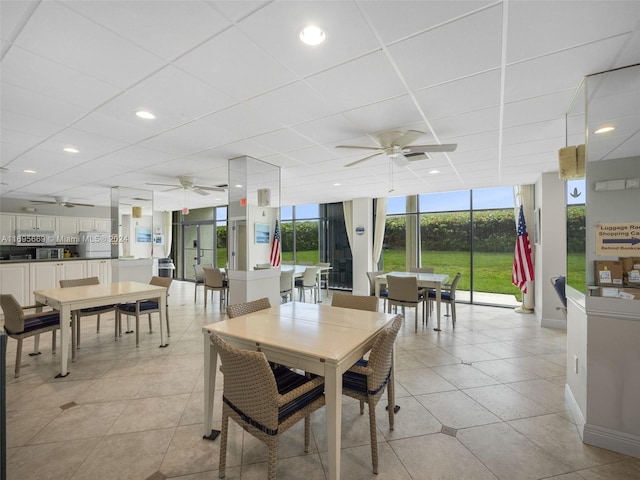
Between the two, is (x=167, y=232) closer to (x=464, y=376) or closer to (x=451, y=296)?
(x=451, y=296)

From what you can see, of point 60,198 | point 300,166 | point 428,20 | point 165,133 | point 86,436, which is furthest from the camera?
point 60,198

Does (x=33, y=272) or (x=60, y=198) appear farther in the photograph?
(x=60, y=198)

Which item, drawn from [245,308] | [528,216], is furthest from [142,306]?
[528,216]

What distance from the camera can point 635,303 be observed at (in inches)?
78.1

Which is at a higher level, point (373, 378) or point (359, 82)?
point (359, 82)

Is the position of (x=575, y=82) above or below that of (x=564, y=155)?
above

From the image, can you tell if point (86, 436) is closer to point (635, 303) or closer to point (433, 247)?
point (635, 303)

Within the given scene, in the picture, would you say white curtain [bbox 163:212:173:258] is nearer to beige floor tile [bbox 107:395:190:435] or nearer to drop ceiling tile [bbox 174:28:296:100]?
beige floor tile [bbox 107:395:190:435]

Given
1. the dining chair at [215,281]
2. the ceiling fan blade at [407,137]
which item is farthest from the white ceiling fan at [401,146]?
the dining chair at [215,281]

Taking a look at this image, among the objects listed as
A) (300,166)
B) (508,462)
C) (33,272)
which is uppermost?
(300,166)

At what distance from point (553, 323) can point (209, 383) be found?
17.9 ft

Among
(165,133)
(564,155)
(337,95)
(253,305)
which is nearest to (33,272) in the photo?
(165,133)

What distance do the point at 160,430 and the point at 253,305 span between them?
3.74ft

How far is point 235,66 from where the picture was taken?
2.06m
